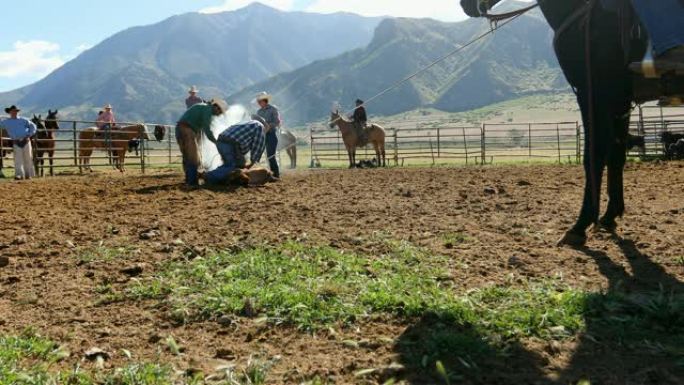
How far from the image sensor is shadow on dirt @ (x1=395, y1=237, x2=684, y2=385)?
2.28 meters

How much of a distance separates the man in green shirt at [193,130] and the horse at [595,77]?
6311 millimetres

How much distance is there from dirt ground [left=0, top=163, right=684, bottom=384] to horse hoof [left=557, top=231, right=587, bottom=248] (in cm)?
9

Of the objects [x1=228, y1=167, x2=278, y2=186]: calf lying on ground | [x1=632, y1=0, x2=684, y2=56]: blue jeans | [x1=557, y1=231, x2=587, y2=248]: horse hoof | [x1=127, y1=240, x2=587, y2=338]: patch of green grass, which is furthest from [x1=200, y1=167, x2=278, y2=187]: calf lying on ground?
[x1=632, y1=0, x2=684, y2=56]: blue jeans

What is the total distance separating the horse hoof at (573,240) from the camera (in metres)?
4.48

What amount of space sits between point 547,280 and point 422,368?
1462 millimetres

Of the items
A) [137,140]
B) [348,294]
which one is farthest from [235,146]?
[137,140]

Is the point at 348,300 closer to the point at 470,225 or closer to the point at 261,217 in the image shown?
the point at 470,225

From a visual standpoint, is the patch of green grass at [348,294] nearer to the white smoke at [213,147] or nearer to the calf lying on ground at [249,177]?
the calf lying on ground at [249,177]

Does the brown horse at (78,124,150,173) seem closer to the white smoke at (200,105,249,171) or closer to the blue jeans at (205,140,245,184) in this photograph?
→ the white smoke at (200,105,249,171)

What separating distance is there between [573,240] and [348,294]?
212 centimetres

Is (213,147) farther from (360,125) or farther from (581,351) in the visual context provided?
(581,351)

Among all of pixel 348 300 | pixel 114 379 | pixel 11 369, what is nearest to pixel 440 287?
pixel 348 300

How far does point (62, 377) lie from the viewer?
→ 2.36 m

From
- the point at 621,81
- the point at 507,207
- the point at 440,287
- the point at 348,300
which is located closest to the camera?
the point at 348,300
